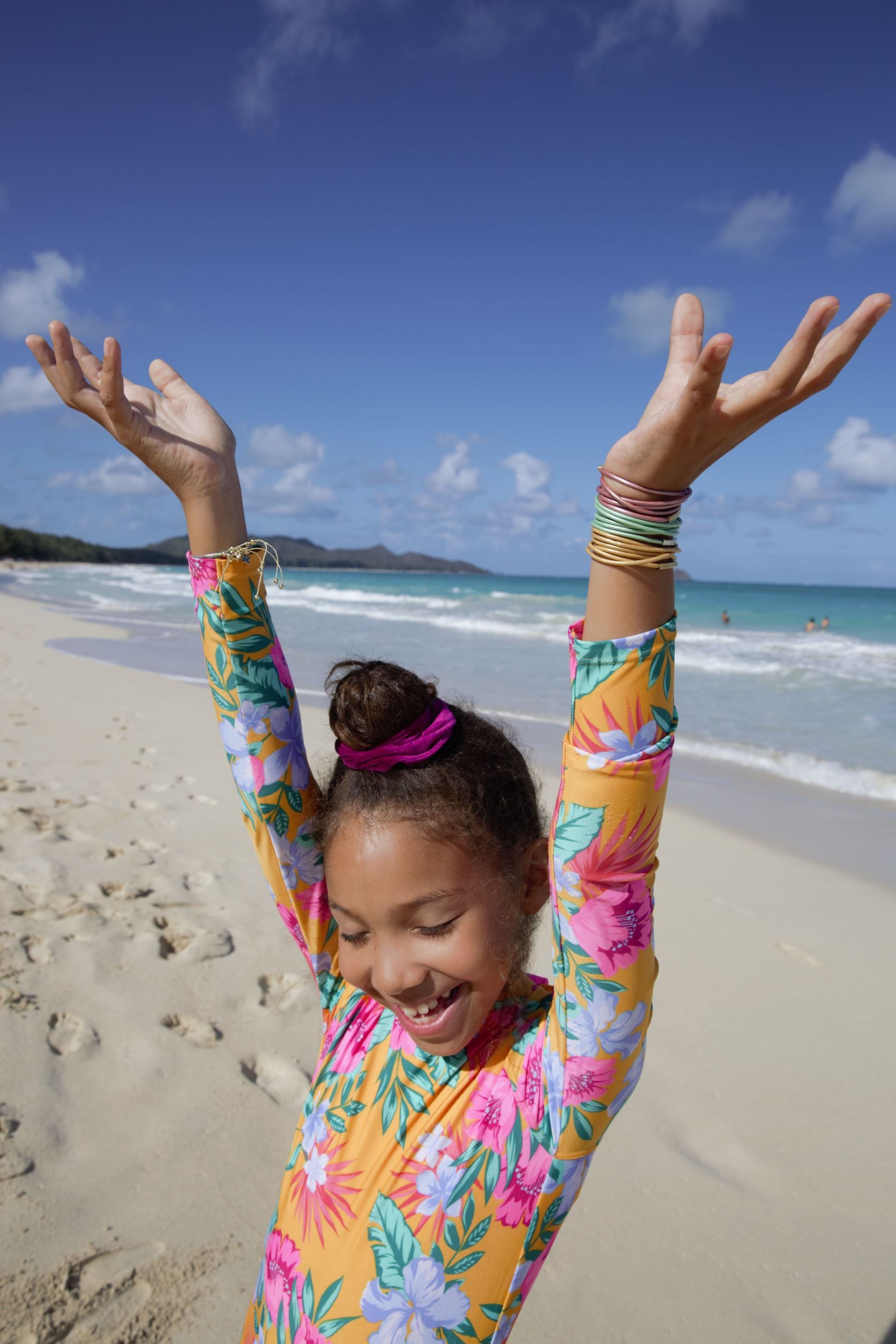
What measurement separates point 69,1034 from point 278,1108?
2.55 feet

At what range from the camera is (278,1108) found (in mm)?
2727

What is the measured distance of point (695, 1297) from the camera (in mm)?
2150

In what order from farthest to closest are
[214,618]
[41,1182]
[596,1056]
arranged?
[41,1182], [214,618], [596,1056]

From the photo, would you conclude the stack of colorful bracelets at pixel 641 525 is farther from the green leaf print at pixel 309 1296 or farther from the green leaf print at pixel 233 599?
the green leaf print at pixel 309 1296

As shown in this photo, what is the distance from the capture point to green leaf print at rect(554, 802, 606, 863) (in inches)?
41.6

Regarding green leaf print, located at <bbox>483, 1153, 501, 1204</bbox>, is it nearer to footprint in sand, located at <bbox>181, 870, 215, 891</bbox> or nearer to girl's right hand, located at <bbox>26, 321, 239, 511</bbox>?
girl's right hand, located at <bbox>26, 321, 239, 511</bbox>

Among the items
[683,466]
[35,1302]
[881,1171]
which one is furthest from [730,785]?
[683,466]

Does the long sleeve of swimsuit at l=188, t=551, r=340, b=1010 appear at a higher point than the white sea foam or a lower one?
higher

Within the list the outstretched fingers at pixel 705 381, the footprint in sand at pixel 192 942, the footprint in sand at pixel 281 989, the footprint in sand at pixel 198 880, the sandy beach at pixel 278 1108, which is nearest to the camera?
the outstretched fingers at pixel 705 381

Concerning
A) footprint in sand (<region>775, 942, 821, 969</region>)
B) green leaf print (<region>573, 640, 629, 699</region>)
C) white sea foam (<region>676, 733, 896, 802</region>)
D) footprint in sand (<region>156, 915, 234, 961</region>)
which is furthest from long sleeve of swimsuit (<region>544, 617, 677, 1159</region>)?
white sea foam (<region>676, 733, 896, 802</region>)

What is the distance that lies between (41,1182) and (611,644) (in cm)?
228

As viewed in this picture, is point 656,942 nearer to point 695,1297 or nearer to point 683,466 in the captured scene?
point 695,1297

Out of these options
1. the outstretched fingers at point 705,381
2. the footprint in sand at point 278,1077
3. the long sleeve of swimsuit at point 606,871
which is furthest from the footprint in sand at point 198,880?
the outstretched fingers at point 705,381

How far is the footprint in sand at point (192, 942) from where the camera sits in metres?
3.52
